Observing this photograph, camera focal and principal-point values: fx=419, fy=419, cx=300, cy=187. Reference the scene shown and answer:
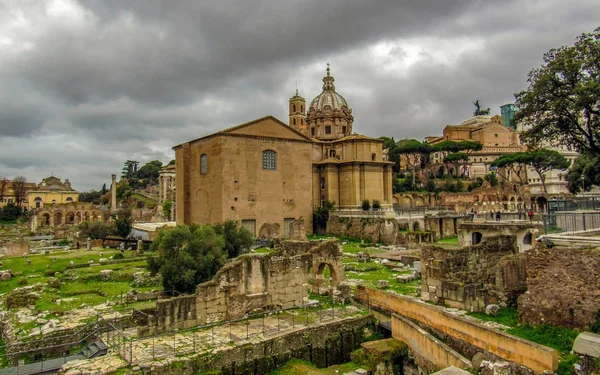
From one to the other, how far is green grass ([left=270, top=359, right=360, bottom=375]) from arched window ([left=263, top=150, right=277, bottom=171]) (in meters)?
31.6

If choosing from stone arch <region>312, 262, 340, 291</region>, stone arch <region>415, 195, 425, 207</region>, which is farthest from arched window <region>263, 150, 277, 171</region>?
stone arch <region>415, 195, 425, 207</region>

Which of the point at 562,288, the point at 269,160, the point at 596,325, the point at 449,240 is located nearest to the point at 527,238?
the point at 562,288

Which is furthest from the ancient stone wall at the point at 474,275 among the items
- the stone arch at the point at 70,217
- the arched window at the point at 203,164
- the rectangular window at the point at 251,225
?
the stone arch at the point at 70,217

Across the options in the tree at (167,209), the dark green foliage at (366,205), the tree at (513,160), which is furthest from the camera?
the tree at (167,209)

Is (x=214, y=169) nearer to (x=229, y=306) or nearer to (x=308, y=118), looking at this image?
(x=308, y=118)

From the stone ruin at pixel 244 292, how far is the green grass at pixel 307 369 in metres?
3.00

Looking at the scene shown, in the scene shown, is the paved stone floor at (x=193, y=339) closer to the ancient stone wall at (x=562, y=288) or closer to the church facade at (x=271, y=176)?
the ancient stone wall at (x=562, y=288)

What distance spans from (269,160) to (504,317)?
32405mm

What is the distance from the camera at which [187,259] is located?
17.6m

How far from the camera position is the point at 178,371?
10359 mm

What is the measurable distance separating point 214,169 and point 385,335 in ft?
97.9

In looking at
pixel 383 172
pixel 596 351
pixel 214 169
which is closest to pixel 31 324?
pixel 596 351

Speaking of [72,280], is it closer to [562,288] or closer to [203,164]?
[203,164]

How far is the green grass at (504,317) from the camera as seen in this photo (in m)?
12.5
